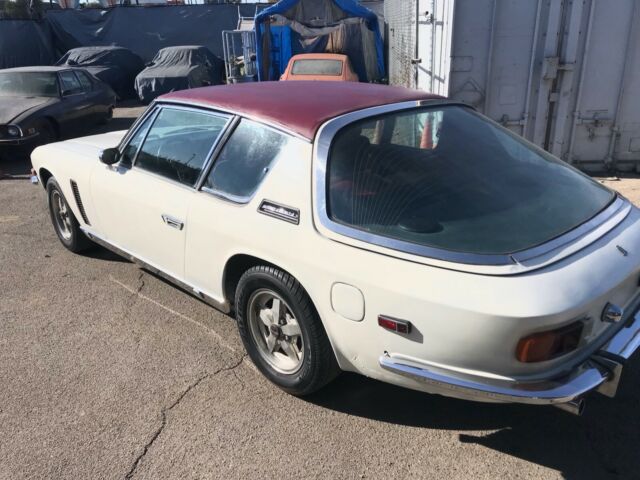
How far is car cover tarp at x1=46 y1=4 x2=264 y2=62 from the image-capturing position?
19484 mm

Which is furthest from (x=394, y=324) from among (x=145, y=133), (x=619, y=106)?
(x=619, y=106)

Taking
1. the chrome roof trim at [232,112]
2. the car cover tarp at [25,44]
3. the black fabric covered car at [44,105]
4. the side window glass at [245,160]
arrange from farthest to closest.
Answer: the car cover tarp at [25,44], the black fabric covered car at [44,105], the side window glass at [245,160], the chrome roof trim at [232,112]

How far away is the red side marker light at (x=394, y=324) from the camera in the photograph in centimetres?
212

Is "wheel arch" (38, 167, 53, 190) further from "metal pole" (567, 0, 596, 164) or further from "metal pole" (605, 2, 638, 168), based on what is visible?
"metal pole" (605, 2, 638, 168)

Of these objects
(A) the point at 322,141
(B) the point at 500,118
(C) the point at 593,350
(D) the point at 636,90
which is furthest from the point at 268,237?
(D) the point at 636,90

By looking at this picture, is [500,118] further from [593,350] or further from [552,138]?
[593,350]

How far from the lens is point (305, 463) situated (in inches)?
94.7

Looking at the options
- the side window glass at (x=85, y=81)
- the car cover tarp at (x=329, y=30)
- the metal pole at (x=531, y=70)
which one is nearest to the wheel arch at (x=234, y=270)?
the metal pole at (x=531, y=70)

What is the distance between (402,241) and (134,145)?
7.57 ft

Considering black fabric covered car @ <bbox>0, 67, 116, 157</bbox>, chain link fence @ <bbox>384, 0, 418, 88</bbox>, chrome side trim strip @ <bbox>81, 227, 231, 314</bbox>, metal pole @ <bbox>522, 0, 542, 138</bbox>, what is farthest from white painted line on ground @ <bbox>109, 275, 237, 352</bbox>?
black fabric covered car @ <bbox>0, 67, 116, 157</bbox>

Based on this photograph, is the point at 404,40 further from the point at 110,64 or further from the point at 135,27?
the point at 135,27

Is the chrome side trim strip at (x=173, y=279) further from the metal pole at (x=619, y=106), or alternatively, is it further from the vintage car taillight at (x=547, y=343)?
the metal pole at (x=619, y=106)

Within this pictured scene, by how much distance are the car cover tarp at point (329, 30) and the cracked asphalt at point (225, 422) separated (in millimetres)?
11339

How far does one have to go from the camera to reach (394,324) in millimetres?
2148
